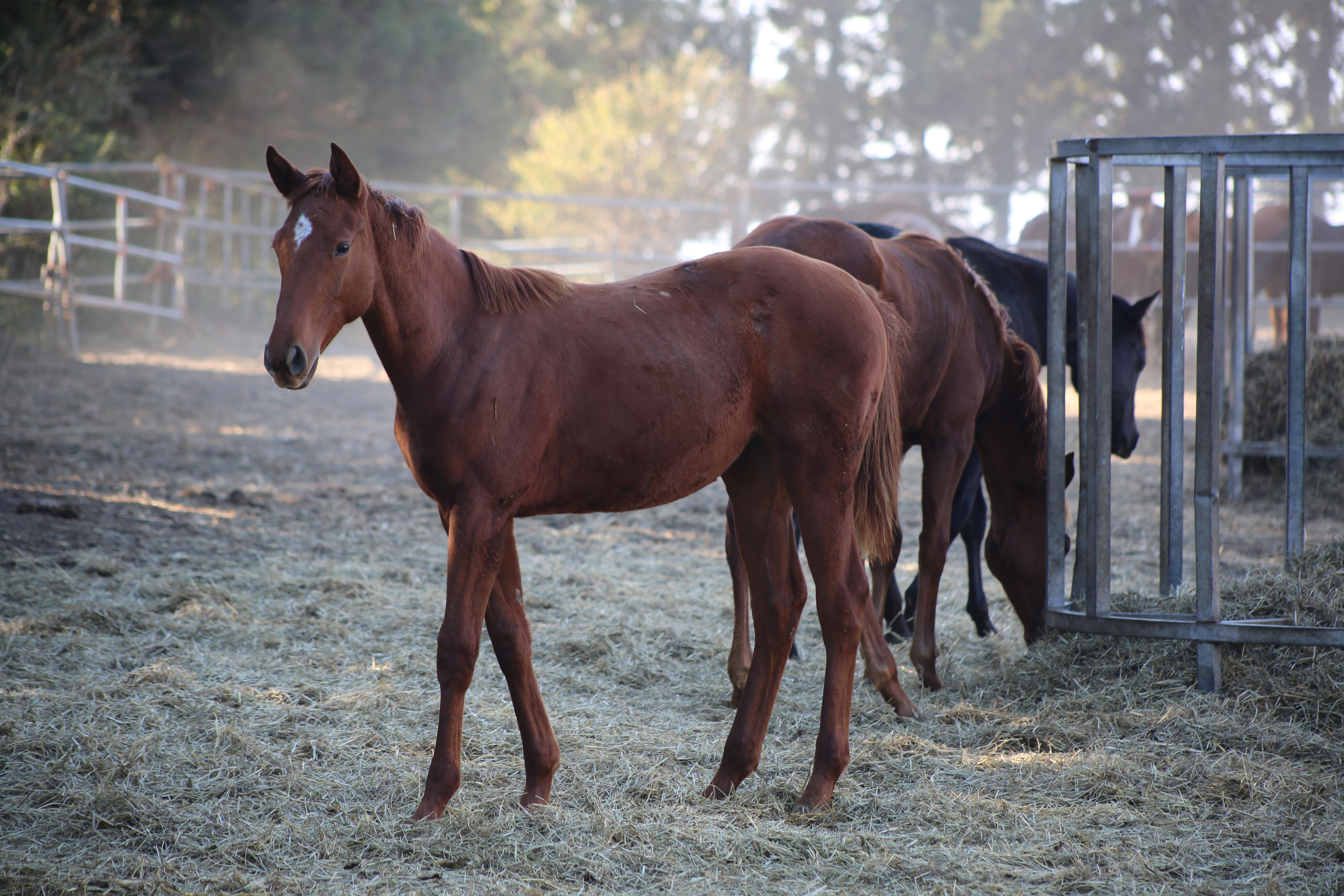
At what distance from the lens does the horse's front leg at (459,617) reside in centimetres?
249

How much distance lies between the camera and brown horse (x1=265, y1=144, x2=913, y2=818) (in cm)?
250

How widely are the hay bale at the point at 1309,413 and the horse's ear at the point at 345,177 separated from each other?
675 centimetres

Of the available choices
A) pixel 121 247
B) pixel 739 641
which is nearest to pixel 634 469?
pixel 739 641

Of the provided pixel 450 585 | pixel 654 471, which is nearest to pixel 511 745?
pixel 450 585

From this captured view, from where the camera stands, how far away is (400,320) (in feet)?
8.41

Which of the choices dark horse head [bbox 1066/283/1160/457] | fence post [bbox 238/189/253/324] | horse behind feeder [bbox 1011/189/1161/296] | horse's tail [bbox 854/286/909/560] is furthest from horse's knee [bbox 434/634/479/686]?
fence post [bbox 238/189/253/324]

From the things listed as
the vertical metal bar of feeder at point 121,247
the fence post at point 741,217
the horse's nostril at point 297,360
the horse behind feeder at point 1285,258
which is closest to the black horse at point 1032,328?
the horse's nostril at point 297,360

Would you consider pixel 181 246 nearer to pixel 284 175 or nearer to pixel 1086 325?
pixel 284 175

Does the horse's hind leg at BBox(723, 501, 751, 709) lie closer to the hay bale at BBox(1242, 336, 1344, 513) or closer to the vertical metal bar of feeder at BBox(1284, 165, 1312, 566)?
the vertical metal bar of feeder at BBox(1284, 165, 1312, 566)

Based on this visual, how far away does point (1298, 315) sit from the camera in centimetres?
355

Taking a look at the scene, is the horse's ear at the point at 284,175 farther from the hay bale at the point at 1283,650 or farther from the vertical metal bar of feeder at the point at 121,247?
the vertical metal bar of feeder at the point at 121,247

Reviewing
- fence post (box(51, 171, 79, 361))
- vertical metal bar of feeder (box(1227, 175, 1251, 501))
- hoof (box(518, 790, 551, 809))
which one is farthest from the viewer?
fence post (box(51, 171, 79, 361))

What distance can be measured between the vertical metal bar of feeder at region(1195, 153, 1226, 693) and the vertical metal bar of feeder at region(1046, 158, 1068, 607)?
450 mm

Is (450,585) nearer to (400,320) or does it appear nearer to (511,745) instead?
(400,320)
